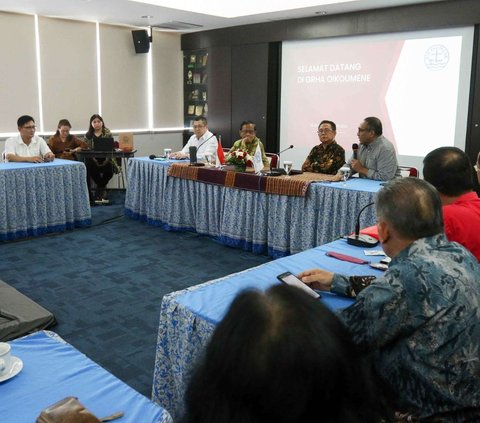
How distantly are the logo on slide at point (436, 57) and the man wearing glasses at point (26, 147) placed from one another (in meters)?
4.45

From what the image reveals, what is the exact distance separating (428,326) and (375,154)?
338 cm

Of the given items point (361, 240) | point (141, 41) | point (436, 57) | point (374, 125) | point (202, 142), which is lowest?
point (361, 240)

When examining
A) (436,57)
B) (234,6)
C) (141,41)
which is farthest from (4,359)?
(141,41)

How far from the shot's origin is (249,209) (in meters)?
4.72

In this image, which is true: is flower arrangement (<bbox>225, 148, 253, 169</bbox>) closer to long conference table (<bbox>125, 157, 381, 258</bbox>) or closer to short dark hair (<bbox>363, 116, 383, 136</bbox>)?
long conference table (<bbox>125, 157, 381, 258</bbox>)

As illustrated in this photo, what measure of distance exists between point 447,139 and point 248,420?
5.81m

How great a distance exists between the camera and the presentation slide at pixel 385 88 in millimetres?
5691

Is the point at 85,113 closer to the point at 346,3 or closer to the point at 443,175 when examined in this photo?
the point at 346,3

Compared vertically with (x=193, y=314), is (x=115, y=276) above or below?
below

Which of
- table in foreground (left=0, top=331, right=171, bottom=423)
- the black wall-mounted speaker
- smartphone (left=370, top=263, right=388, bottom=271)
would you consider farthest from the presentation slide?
table in foreground (left=0, top=331, right=171, bottom=423)

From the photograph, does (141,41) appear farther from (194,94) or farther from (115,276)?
(115,276)

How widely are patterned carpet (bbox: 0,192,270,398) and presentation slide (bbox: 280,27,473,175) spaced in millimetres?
2760

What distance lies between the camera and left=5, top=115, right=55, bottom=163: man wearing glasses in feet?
17.7

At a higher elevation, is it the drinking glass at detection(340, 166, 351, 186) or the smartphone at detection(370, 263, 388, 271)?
the drinking glass at detection(340, 166, 351, 186)
